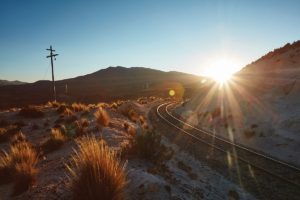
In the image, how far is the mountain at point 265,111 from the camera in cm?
1775

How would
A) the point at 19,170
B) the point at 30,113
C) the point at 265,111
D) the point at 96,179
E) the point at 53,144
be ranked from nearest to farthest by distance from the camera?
the point at 96,179
the point at 19,170
the point at 53,144
the point at 265,111
the point at 30,113

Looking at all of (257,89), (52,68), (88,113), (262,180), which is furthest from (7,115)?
(257,89)

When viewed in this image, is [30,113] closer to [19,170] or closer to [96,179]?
[19,170]

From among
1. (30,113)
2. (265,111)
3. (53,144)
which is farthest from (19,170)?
(265,111)

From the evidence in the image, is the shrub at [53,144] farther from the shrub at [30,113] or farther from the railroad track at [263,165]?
the shrub at [30,113]

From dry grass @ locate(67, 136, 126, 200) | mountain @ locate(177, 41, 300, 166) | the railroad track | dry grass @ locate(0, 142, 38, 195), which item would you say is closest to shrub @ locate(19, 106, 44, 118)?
mountain @ locate(177, 41, 300, 166)

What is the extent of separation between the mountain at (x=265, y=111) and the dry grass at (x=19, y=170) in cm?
1181

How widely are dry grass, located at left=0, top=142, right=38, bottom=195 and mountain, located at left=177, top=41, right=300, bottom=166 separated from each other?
11.8 metres

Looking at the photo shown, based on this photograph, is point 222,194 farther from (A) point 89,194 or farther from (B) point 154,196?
(A) point 89,194

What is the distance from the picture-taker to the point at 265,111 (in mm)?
22984

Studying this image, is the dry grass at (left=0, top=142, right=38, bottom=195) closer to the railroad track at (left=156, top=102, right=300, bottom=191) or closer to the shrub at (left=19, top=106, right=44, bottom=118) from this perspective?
the railroad track at (left=156, top=102, right=300, bottom=191)

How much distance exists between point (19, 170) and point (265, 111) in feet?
64.4

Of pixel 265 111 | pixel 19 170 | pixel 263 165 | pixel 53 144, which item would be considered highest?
pixel 19 170

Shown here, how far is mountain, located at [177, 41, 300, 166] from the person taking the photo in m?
17.8
